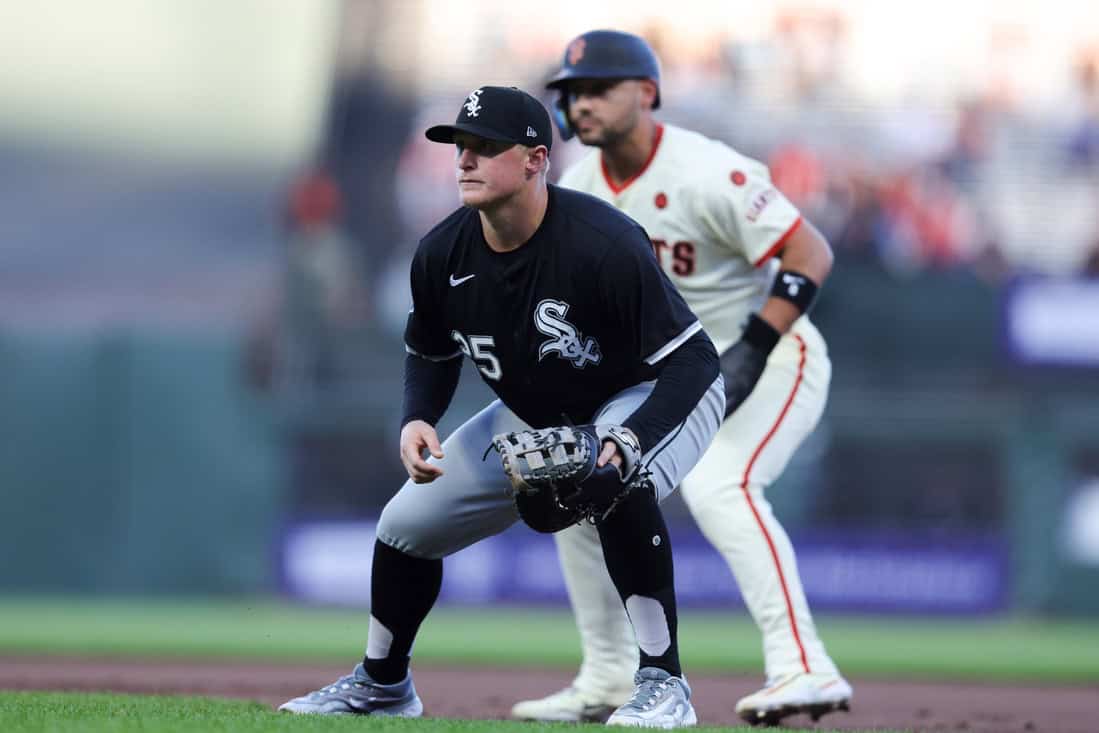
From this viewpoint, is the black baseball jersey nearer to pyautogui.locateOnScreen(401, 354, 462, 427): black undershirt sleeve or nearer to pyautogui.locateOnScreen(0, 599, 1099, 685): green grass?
pyautogui.locateOnScreen(401, 354, 462, 427): black undershirt sleeve

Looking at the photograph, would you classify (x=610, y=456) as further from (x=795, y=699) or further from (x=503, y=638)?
(x=503, y=638)

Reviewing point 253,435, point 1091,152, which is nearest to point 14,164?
point 253,435

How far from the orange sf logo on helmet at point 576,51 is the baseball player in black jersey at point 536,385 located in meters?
0.93

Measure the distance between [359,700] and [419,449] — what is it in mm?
722

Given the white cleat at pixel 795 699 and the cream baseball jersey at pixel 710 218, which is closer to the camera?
the white cleat at pixel 795 699

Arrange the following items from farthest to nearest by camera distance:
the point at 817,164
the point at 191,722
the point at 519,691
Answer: the point at 817,164 → the point at 519,691 → the point at 191,722

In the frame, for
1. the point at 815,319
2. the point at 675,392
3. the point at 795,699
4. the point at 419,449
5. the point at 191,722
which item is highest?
the point at 675,392

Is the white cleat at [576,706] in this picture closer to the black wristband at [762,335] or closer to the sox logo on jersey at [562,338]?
the black wristband at [762,335]

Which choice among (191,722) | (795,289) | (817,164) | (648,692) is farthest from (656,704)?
(817,164)

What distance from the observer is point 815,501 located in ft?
42.4

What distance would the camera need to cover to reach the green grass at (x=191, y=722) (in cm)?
369

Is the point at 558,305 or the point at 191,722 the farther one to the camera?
the point at 558,305

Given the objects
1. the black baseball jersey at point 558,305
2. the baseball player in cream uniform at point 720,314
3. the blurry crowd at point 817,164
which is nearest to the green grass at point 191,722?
the baseball player in cream uniform at point 720,314

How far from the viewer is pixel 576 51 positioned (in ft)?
16.8
